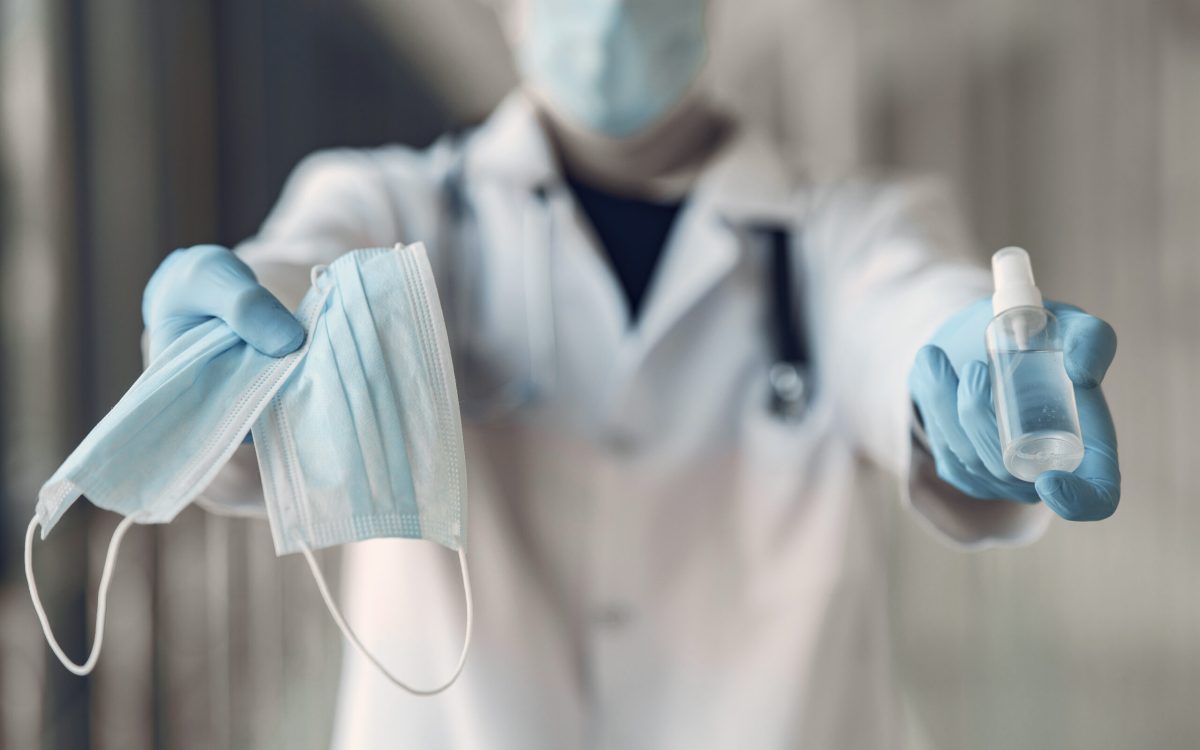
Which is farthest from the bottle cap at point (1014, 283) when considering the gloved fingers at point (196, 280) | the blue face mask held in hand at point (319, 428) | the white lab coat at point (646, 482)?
the gloved fingers at point (196, 280)

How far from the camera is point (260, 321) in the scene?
0.75m

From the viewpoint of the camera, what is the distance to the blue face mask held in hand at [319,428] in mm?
734

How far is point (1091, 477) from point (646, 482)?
506 millimetres

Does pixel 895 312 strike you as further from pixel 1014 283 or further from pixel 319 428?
pixel 319 428

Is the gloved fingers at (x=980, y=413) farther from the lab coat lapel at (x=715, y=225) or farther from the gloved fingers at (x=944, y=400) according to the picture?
the lab coat lapel at (x=715, y=225)

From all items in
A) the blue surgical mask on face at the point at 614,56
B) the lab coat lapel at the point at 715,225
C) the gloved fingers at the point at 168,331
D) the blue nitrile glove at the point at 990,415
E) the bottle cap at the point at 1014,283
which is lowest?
the blue nitrile glove at the point at 990,415

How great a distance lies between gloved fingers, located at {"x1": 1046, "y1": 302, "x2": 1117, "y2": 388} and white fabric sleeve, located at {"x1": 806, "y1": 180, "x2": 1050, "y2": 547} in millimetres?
177

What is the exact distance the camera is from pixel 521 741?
103cm

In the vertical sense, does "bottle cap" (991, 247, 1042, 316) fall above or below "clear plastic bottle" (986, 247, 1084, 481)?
above

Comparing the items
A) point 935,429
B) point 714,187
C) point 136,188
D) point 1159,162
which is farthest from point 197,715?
point 1159,162

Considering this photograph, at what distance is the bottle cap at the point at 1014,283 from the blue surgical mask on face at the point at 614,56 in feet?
1.74

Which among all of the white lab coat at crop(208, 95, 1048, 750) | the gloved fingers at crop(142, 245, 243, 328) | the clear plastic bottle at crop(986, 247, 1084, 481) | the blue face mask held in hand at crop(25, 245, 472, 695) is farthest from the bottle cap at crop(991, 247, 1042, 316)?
the gloved fingers at crop(142, 245, 243, 328)

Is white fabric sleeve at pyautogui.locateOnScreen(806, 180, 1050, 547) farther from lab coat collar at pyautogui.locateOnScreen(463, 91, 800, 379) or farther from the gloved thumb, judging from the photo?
the gloved thumb

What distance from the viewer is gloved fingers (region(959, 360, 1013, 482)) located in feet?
2.35
